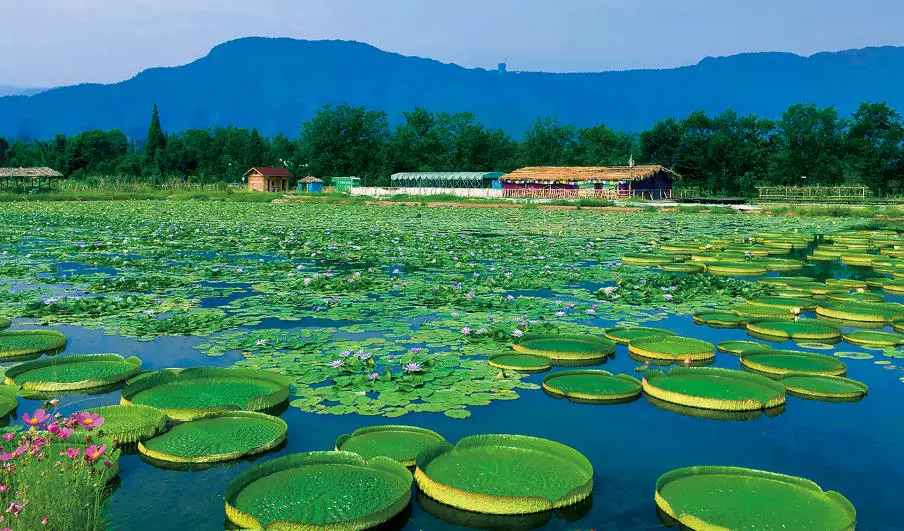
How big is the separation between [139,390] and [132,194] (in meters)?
44.6

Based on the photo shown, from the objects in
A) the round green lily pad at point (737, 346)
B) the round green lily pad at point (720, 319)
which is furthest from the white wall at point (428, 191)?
the round green lily pad at point (737, 346)

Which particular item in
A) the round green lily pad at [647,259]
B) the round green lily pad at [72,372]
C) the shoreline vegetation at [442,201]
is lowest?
the round green lily pad at [72,372]

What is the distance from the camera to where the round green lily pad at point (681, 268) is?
41.7 feet

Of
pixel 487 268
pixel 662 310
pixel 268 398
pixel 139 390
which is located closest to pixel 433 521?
pixel 268 398

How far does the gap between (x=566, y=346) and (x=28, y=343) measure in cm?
529

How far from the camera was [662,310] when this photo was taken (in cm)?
909

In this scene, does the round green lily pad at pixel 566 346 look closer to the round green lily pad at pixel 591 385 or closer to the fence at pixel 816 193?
the round green lily pad at pixel 591 385

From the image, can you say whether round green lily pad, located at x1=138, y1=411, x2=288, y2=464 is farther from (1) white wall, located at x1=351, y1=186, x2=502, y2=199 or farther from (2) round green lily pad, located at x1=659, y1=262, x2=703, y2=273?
(1) white wall, located at x1=351, y1=186, x2=502, y2=199

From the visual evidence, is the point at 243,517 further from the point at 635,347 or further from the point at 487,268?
the point at 487,268

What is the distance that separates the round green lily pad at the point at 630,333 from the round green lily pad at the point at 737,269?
5.38 meters

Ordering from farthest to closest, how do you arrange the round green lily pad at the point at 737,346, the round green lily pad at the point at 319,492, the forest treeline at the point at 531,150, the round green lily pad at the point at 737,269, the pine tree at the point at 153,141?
the pine tree at the point at 153,141, the forest treeline at the point at 531,150, the round green lily pad at the point at 737,269, the round green lily pad at the point at 737,346, the round green lily pad at the point at 319,492

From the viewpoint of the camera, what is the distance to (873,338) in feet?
24.3

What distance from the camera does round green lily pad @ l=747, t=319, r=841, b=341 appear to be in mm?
7578

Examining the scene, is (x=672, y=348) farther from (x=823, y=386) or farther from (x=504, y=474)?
(x=504, y=474)
